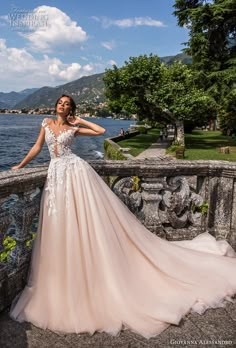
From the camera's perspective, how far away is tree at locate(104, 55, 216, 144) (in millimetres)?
30156

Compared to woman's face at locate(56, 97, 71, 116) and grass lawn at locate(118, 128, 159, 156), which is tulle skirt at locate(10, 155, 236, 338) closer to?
woman's face at locate(56, 97, 71, 116)

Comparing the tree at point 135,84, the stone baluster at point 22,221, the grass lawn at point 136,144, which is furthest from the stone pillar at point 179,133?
the stone baluster at point 22,221

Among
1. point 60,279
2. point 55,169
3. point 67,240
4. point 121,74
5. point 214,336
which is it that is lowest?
point 214,336

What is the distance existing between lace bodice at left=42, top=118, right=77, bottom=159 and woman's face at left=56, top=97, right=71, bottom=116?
0.22 m

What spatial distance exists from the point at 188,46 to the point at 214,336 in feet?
106

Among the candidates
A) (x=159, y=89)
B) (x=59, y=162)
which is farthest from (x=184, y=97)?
(x=59, y=162)

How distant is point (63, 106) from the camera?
393cm

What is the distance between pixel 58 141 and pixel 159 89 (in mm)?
27997

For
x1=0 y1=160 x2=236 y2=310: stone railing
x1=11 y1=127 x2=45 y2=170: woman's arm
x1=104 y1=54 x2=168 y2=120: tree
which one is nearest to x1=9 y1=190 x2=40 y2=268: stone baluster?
x1=0 y1=160 x2=236 y2=310: stone railing

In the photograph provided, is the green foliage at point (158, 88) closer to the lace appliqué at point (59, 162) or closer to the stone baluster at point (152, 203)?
the stone baluster at point (152, 203)

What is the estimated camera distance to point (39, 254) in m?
3.51

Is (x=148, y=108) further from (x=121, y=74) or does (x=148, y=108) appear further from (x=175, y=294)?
(x=175, y=294)

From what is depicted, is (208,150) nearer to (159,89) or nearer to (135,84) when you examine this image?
(159,89)

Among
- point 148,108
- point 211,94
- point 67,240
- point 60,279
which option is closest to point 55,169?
point 67,240
